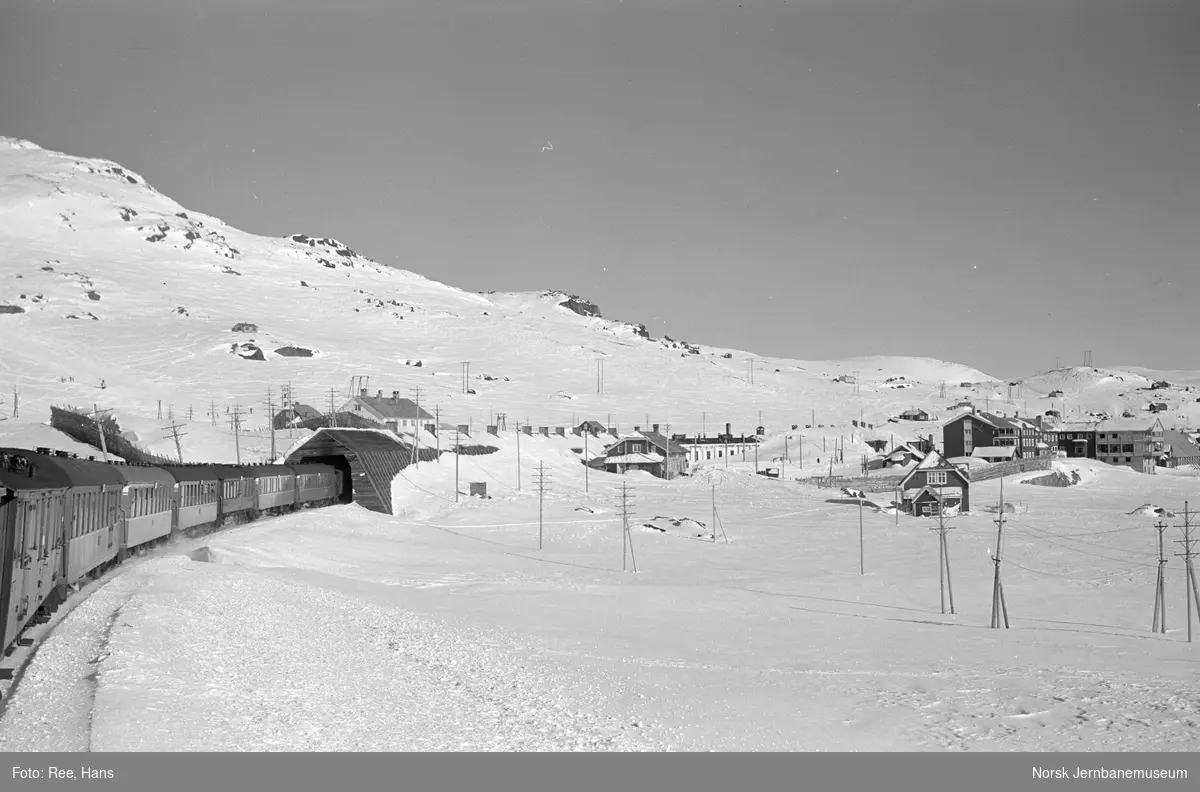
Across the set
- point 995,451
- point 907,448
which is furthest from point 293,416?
point 995,451

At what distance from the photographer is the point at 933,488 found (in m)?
70.3

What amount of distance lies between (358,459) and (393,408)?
6384 cm

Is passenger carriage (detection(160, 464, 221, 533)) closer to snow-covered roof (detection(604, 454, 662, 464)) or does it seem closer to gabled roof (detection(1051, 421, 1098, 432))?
snow-covered roof (detection(604, 454, 662, 464))

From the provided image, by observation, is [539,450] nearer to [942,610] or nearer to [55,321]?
[942,610]

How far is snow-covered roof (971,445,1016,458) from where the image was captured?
109831 millimetres

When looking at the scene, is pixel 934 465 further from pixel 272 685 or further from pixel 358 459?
pixel 272 685

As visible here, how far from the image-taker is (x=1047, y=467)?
102m

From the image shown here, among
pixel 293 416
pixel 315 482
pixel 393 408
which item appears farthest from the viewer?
pixel 393 408

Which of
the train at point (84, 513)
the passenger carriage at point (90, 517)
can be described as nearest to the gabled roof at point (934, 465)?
the train at point (84, 513)

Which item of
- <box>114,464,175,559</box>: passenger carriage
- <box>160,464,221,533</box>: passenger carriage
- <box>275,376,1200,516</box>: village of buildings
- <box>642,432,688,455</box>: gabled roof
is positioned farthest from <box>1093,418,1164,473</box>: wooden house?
<box>114,464,175,559</box>: passenger carriage

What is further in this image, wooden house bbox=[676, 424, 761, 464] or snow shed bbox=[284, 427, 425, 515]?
wooden house bbox=[676, 424, 761, 464]

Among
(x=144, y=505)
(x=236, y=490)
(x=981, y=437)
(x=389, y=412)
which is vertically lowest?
(x=236, y=490)

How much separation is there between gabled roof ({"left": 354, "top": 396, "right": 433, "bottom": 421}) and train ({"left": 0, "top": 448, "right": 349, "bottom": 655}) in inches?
2677

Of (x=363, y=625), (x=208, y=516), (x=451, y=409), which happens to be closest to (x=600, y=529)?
(x=208, y=516)
